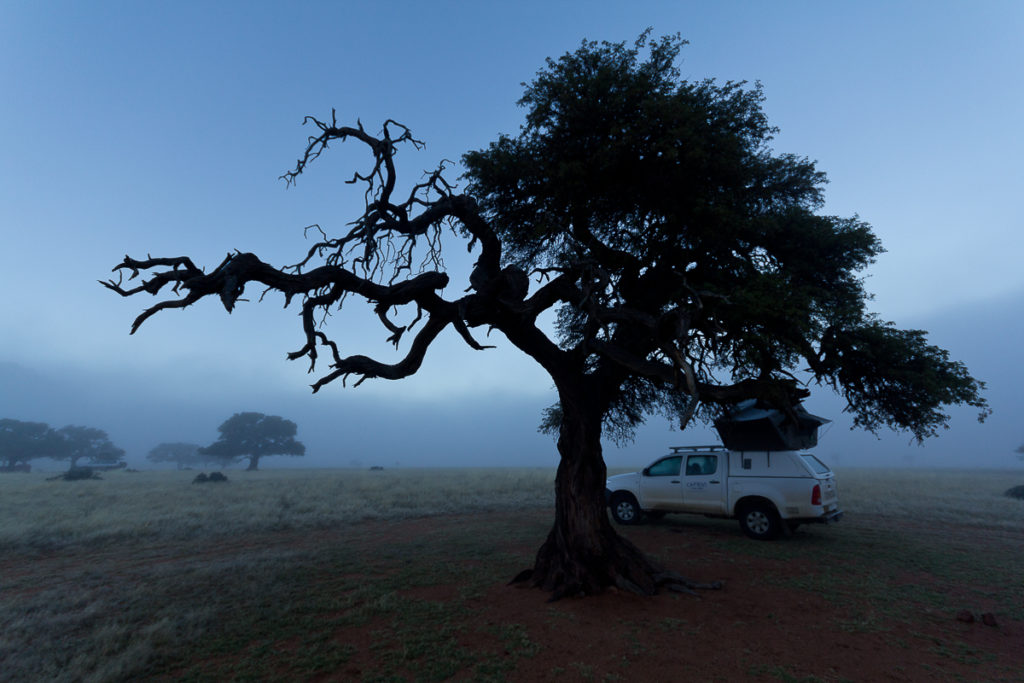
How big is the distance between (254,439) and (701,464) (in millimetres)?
89251

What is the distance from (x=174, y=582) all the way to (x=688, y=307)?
1087 cm

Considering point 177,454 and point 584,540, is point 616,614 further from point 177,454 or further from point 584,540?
point 177,454

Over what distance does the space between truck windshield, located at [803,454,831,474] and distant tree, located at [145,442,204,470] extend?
452ft

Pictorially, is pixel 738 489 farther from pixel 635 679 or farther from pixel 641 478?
pixel 635 679

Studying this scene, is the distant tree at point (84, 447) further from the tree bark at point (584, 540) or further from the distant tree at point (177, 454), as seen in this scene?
the tree bark at point (584, 540)

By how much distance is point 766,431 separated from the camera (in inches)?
508

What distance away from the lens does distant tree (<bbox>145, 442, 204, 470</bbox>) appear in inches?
4749

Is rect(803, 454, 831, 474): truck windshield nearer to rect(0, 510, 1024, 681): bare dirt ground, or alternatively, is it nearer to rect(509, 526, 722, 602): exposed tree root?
rect(0, 510, 1024, 681): bare dirt ground

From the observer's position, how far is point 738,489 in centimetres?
1322

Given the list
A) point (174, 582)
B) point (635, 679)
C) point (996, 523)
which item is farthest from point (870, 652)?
point (996, 523)

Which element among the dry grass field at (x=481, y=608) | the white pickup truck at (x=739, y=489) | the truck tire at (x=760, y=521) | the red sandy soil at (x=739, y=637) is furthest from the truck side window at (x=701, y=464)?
the red sandy soil at (x=739, y=637)

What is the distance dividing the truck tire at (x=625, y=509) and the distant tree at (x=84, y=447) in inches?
4250

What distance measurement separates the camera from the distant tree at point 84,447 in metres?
88.9

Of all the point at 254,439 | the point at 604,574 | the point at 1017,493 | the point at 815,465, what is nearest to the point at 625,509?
the point at 815,465
